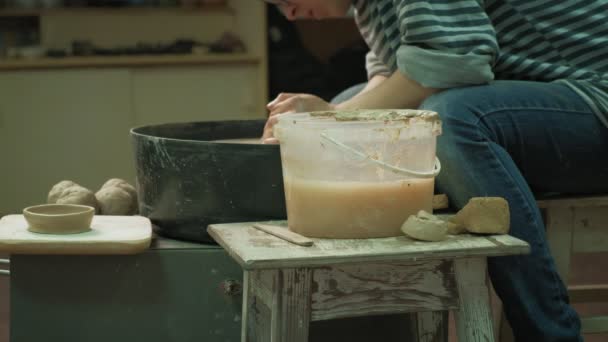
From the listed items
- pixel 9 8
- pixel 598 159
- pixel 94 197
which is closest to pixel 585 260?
pixel 598 159

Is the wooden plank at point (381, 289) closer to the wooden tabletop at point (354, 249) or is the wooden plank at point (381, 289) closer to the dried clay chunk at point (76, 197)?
the wooden tabletop at point (354, 249)

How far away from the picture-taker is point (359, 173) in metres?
1.03

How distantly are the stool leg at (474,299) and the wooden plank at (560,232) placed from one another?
39 centimetres

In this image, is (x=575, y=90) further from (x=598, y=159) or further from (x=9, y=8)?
(x=9, y=8)

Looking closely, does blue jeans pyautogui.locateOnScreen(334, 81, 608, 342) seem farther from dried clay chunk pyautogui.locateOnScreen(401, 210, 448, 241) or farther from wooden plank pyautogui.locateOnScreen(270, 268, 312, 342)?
wooden plank pyautogui.locateOnScreen(270, 268, 312, 342)

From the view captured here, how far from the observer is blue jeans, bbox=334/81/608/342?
1.18m

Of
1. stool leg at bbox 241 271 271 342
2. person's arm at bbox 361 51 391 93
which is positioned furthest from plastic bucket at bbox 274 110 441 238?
person's arm at bbox 361 51 391 93

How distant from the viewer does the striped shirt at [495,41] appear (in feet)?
4.13

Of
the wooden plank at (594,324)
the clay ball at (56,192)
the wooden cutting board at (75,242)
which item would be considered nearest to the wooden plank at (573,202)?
the wooden plank at (594,324)

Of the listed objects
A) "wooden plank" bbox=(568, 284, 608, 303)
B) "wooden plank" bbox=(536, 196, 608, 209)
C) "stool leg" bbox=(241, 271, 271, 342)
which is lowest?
"wooden plank" bbox=(568, 284, 608, 303)

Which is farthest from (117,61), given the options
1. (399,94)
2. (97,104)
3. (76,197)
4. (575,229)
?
(575,229)

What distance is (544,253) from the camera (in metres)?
1.19

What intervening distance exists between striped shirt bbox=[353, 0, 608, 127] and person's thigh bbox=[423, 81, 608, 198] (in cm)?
3

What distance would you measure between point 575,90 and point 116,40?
261 cm
